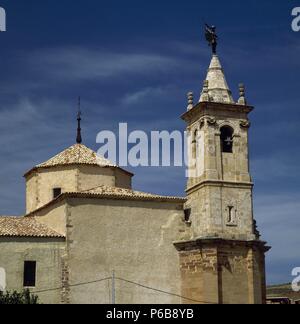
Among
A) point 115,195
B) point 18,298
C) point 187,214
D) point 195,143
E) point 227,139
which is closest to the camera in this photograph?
point 18,298

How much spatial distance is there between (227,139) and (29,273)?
10634 mm

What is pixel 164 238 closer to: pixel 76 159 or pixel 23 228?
pixel 23 228

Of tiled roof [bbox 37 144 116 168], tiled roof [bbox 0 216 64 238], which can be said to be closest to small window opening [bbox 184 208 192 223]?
tiled roof [bbox 37 144 116 168]

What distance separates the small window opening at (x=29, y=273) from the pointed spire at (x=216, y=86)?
1040cm

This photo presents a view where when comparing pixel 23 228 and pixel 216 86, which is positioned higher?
pixel 216 86

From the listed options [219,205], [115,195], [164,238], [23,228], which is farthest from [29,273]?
[219,205]

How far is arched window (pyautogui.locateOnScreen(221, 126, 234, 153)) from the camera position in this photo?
30562 mm

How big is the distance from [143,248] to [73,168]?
19.2ft

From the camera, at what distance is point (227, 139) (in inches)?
1203

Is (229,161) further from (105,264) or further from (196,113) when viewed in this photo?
(105,264)

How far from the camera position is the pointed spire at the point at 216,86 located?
100 ft

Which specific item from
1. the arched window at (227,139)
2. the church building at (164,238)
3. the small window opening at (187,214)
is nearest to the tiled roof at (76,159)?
the church building at (164,238)
